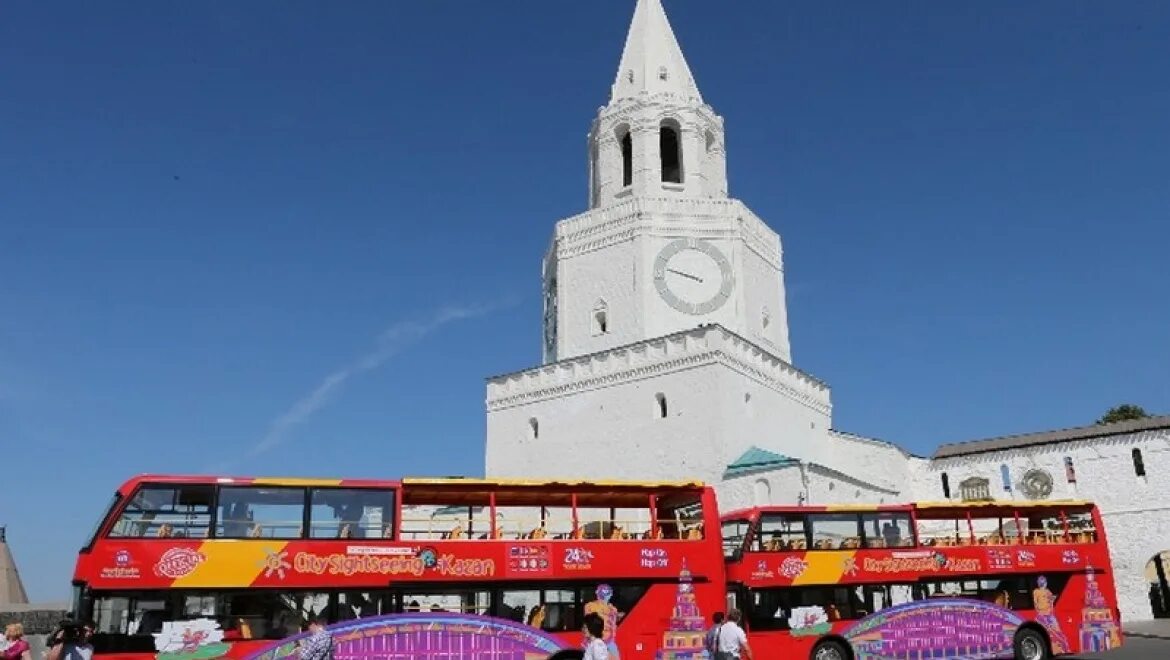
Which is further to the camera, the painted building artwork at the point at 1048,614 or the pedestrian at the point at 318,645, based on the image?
the painted building artwork at the point at 1048,614

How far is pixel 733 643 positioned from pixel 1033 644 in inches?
443

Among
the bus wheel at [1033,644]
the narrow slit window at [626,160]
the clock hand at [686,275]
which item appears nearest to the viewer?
the bus wheel at [1033,644]

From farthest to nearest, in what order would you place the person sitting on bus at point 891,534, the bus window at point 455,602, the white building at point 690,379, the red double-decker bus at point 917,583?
the white building at point 690,379, the person sitting on bus at point 891,534, the red double-decker bus at point 917,583, the bus window at point 455,602

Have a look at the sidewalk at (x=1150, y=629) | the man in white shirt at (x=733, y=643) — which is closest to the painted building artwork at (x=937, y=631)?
the man in white shirt at (x=733, y=643)

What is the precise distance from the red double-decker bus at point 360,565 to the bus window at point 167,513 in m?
0.02

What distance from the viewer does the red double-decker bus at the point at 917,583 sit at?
65.9 feet

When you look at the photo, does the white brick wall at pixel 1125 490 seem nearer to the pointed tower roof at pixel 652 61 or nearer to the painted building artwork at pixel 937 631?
the painted building artwork at pixel 937 631

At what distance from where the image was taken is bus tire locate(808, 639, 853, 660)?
20.2m

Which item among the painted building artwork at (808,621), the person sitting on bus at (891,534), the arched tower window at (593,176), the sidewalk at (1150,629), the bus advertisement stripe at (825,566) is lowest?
the sidewalk at (1150,629)

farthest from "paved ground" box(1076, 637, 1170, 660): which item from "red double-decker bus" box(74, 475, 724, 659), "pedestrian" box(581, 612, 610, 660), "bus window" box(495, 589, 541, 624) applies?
"pedestrian" box(581, 612, 610, 660)

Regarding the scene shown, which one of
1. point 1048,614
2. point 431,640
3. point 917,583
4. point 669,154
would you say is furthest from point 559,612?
point 669,154

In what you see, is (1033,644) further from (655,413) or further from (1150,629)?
(655,413)

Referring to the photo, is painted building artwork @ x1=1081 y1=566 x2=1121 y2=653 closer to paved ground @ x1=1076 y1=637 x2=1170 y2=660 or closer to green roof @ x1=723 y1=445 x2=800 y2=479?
paved ground @ x1=1076 y1=637 x2=1170 y2=660

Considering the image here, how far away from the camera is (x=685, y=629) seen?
18.5 m
